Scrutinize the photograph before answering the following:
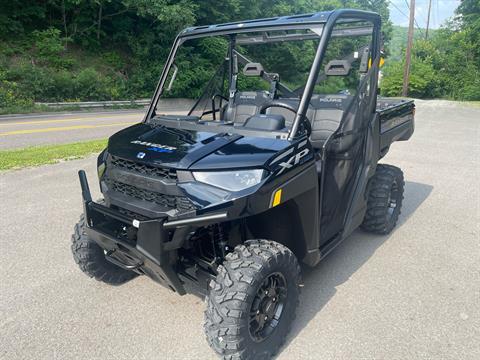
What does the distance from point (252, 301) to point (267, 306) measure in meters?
0.25

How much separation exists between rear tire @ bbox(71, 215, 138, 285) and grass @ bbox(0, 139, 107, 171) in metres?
4.54

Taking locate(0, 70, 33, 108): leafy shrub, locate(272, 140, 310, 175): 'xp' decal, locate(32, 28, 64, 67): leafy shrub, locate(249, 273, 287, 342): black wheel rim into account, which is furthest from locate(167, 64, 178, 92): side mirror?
locate(32, 28, 64, 67): leafy shrub

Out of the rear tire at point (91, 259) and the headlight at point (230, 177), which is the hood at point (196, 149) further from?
the rear tire at point (91, 259)

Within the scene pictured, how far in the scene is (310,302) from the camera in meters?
3.03

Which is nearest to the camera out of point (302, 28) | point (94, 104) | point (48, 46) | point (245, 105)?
point (302, 28)

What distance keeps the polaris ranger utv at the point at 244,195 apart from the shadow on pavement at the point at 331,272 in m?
0.37

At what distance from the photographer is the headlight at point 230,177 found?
226cm

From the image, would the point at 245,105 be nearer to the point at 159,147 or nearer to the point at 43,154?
the point at 159,147

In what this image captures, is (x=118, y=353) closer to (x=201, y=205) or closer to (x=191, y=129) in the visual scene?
(x=201, y=205)

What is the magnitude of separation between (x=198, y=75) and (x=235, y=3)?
746 cm

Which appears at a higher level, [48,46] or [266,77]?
[48,46]

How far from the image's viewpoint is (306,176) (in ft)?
8.41

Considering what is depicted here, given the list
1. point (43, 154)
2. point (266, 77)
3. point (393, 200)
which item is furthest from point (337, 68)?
point (43, 154)

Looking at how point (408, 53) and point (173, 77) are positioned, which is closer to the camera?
point (173, 77)
